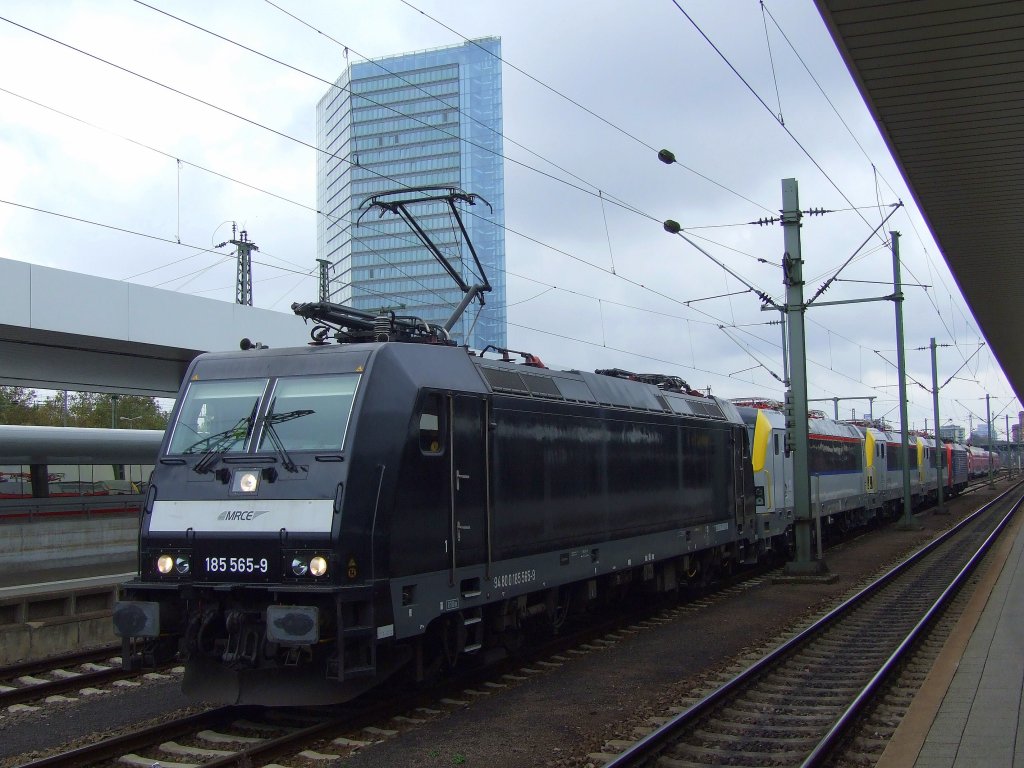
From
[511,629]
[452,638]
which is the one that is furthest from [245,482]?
[511,629]

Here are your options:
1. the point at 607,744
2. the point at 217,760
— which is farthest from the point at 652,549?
the point at 217,760

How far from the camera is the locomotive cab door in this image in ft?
29.1

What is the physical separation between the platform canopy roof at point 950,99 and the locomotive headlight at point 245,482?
5809mm

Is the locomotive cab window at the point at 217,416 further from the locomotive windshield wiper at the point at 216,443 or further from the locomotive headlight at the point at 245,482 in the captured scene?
the locomotive headlight at the point at 245,482

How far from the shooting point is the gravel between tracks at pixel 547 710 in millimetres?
7367

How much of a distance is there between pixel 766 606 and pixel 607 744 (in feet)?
27.5

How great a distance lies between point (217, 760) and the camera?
22.4 feet

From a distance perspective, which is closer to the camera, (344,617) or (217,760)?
(217,760)

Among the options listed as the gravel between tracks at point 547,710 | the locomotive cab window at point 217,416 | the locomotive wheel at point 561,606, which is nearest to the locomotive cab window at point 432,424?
the locomotive cab window at point 217,416

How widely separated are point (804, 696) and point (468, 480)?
12.4 ft

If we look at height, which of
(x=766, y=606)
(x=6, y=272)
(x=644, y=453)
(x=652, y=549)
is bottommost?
(x=766, y=606)

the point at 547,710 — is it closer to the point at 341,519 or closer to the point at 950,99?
the point at 341,519

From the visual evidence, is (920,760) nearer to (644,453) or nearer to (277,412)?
(277,412)

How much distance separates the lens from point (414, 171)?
45000 mm
